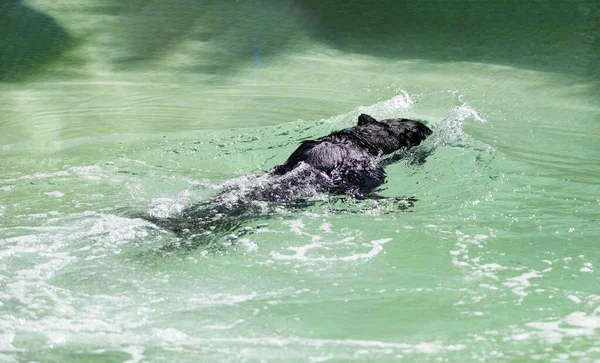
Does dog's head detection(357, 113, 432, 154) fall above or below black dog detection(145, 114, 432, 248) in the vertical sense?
above

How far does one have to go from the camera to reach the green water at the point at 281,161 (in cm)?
311

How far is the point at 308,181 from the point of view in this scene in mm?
4930

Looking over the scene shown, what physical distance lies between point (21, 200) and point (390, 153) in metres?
2.76

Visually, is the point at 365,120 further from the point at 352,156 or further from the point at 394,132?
the point at 352,156

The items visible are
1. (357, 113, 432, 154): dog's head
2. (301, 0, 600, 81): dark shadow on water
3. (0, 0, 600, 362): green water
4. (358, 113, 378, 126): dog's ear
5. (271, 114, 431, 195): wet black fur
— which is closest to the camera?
(0, 0, 600, 362): green water

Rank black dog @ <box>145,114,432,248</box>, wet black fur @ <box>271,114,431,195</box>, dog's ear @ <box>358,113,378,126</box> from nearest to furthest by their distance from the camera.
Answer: black dog @ <box>145,114,432,248</box> < wet black fur @ <box>271,114,431,195</box> < dog's ear @ <box>358,113,378,126</box>

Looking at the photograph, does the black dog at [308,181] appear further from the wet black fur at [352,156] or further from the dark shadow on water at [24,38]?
the dark shadow on water at [24,38]

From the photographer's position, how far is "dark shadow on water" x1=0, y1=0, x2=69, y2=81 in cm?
912

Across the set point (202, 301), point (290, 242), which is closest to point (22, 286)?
point (202, 301)

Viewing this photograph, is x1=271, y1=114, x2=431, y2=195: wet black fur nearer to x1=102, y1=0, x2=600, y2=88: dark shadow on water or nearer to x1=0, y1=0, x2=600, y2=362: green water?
x1=0, y1=0, x2=600, y2=362: green water

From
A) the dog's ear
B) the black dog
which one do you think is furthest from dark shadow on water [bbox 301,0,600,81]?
the black dog

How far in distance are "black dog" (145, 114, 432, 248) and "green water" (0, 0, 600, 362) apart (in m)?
0.15

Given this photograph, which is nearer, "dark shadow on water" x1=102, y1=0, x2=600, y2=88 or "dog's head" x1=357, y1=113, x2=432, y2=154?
"dog's head" x1=357, y1=113, x2=432, y2=154

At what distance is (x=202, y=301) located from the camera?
334cm
